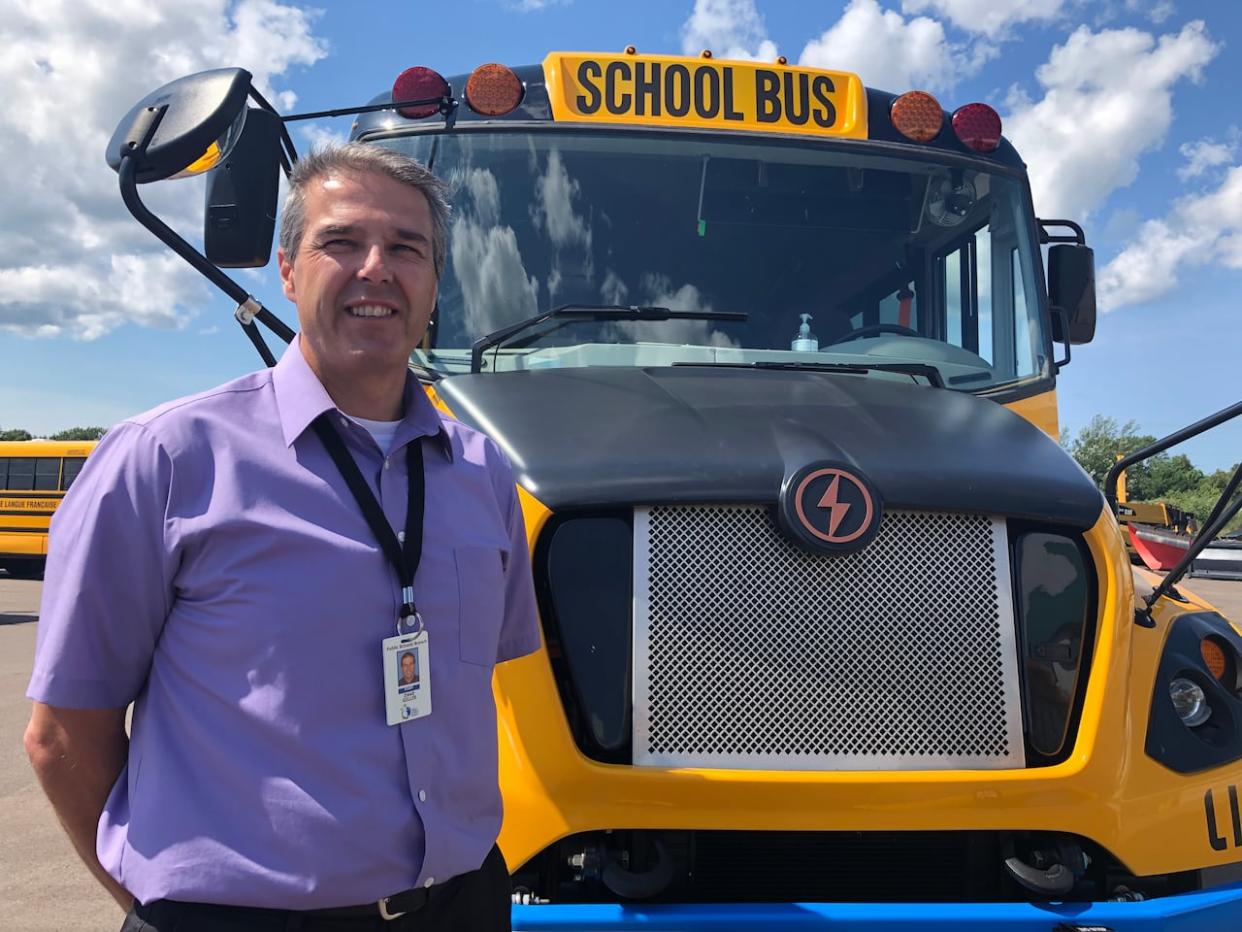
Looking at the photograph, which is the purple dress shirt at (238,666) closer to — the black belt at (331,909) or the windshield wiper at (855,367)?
the black belt at (331,909)

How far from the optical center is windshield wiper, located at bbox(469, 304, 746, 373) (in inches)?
119

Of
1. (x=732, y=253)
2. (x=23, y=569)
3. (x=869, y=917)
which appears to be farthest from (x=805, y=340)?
(x=23, y=569)

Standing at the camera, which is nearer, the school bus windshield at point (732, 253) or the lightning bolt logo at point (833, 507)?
the lightning bolt logo at point (833, 507)

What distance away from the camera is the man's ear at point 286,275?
1769 millimetres

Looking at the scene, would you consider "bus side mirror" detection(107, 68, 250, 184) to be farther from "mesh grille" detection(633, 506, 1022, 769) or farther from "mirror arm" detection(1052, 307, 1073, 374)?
"mirror arm" detection(1052, 307, 1073, 374)

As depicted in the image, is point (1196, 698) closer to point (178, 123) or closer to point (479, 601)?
point (479, 601)

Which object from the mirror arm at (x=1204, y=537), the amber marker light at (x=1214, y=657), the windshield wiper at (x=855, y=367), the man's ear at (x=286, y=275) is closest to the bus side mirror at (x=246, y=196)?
the man's ear at (x=286, y=275)

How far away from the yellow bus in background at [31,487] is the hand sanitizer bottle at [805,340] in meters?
17.6

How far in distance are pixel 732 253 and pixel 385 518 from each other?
214 cm

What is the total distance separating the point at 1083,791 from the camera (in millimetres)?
2150

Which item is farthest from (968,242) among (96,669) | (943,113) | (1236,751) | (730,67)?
(96,669)

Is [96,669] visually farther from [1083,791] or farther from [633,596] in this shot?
[1083,791]

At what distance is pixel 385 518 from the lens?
60.9 inches

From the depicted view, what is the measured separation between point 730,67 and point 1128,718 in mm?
2480
